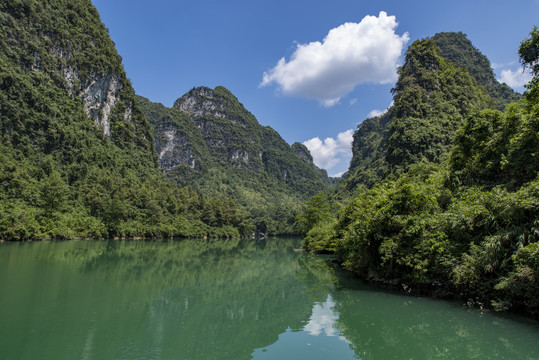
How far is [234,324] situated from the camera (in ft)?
36.5

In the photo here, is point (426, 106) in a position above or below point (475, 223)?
above

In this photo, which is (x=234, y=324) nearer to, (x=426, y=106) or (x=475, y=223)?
(x=475, y=223)

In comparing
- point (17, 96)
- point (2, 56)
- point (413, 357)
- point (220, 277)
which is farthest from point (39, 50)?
point (413, 357)

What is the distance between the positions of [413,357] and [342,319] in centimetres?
379

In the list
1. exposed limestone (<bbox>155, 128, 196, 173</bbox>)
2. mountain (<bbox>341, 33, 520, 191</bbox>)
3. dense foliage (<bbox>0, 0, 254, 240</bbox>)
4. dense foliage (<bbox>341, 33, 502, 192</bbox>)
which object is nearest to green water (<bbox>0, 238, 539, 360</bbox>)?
dense foliage (<bbox>0, 0, 254, 240</bbox>)

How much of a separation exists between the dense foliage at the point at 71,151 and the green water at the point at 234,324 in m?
34.4

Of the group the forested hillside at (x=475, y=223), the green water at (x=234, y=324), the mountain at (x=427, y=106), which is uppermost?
the mountain at (x=427, y=106)

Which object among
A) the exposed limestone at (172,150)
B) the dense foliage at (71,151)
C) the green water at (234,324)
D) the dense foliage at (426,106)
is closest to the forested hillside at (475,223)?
the green water at (234,324)

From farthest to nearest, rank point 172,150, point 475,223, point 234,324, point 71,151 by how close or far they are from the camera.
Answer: point 172,150, point 71,151, point 475,223, point 234,324

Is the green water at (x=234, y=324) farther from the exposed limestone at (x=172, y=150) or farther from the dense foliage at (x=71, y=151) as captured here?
the exposed limestone at (x=172, y=150)

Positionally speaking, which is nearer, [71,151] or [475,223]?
[475,223]

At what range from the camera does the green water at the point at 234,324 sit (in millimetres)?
8195

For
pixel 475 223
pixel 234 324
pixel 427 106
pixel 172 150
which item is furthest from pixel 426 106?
pixel 172 150

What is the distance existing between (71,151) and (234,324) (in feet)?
245
